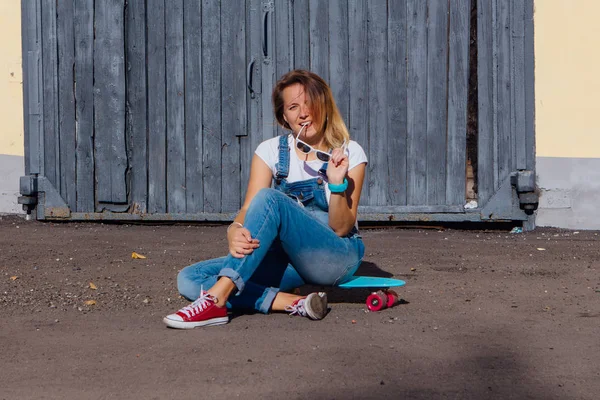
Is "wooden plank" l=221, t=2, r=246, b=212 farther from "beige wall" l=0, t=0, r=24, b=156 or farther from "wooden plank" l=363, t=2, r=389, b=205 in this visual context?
"beige wall" l=0, t=0, r=24, b=156

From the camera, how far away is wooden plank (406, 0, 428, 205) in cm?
655

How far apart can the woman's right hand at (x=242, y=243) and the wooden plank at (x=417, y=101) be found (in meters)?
3.29

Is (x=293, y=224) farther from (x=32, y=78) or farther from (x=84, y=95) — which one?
(x=32, y=78)

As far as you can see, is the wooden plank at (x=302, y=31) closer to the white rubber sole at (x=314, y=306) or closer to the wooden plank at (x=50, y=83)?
the wooden plank at (x=50, y=83)

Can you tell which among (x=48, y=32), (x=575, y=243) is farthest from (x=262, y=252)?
(x=48, y=32)

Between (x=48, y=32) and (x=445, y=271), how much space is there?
3.85 m

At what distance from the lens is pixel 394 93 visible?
6.62 meters

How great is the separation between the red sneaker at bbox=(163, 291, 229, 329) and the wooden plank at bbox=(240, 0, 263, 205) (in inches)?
131

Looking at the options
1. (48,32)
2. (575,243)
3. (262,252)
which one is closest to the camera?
(262,252)

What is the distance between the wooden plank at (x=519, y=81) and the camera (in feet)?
20.9

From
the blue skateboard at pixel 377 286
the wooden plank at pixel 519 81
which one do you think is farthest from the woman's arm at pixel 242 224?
the wooden plank at pixel 519 81

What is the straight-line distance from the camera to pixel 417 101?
6586 millimetres

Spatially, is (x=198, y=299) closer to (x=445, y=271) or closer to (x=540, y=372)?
(x=540, y=372)

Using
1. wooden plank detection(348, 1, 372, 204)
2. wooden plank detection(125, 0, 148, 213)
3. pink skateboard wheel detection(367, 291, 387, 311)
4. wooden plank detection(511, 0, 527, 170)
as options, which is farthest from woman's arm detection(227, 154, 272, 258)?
wooden plank detection(125, 0, 148, 213)
